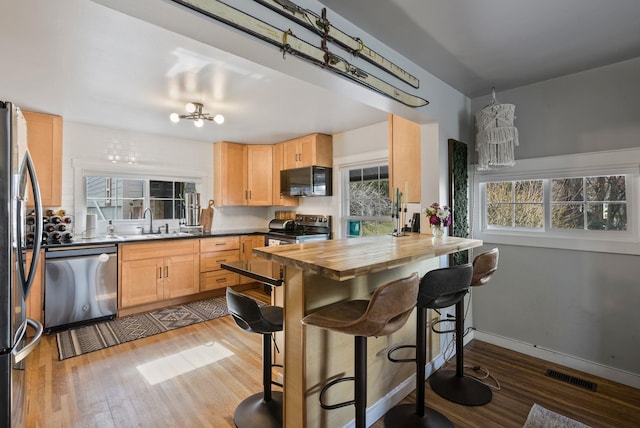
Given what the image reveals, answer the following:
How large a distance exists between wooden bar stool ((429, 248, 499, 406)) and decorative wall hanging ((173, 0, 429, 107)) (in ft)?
4.18

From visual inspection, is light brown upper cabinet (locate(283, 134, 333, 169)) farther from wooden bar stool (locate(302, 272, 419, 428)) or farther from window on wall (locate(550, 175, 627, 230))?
wooden bar stool (locate(302, 272, 419, 428))

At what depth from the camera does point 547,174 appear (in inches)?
103

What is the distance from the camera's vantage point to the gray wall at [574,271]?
2258mm

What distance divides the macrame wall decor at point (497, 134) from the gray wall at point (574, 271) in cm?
25

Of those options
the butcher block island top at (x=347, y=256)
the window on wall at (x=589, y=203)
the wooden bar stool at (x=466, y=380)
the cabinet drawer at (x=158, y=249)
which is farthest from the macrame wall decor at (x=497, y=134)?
the cabinet drawer at (x=158, y=249)

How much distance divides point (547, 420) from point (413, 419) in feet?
2.79

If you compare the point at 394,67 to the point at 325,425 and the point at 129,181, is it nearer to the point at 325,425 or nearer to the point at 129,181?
the point at 325,425

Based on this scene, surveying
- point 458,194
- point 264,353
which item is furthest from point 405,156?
point 264,353

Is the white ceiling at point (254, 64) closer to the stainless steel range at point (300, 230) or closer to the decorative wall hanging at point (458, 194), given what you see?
the decorative wall hanging at point (458, 194)

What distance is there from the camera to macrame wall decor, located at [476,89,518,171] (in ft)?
8.41

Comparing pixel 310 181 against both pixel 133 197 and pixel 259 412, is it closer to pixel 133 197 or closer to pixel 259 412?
pixel 133 197

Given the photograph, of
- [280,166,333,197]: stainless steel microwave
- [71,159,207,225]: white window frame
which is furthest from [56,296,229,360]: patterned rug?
[280,166,333,197]: stainless steel microwave

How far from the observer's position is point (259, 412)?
1893mm

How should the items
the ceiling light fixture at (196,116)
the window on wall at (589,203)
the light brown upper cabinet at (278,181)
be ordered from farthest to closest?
the light brown upper cabinet at (278,181) < the ceiling light fixture at (196,116) < the window on wall at (589,203)
